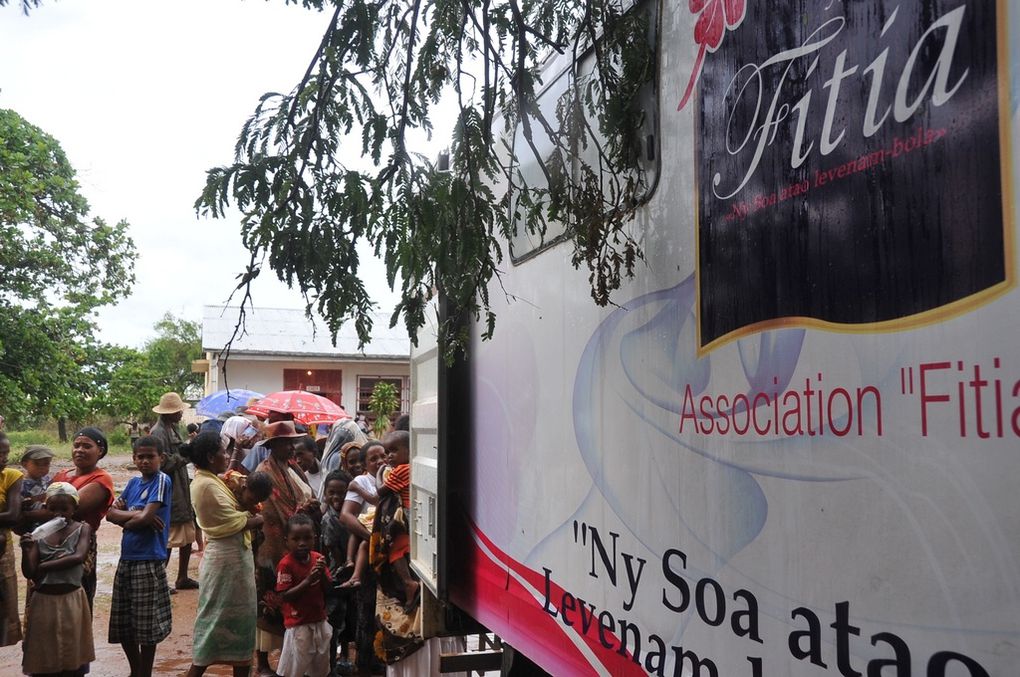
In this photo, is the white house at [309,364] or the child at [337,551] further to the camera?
the white house at [309,364]

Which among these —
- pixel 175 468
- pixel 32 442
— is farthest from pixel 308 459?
pixel 32 442

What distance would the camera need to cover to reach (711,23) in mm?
2160

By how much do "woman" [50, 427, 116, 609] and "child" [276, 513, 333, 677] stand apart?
1.27 m

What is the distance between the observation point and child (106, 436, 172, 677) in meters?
5.64

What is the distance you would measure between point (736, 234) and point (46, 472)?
19.2 ft

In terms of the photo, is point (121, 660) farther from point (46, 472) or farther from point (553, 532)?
point (553, 532)

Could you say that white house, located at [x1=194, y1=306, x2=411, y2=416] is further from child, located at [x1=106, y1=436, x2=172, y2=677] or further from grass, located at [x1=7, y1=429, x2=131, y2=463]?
child, located at [x1=106, y1=436, x2=172, y2=677]

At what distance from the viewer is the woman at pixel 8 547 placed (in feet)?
18.8

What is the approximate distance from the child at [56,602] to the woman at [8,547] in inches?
20.2

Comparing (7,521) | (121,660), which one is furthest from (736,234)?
(121,660)

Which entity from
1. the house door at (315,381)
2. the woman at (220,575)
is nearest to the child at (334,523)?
the woman at (220,575)

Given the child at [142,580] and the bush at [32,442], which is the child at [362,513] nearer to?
the child at [142,580]

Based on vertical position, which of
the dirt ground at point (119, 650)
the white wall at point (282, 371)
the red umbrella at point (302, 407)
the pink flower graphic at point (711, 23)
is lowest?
the dirt ground at point (119, 650)

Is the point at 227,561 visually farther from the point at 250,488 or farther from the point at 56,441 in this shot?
the point at 56,441
